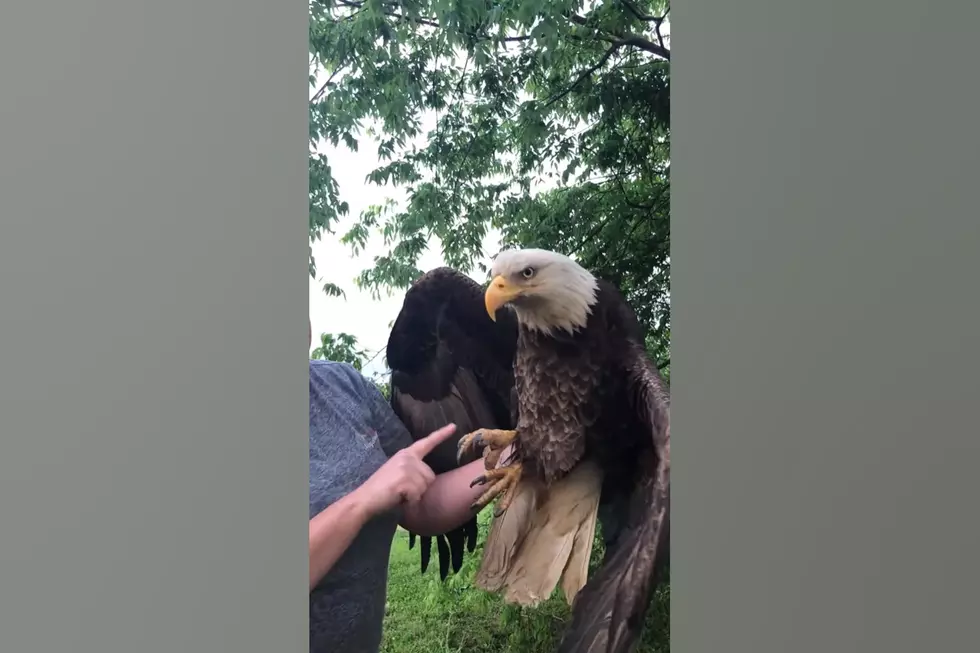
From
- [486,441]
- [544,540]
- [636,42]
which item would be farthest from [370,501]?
[636,42]

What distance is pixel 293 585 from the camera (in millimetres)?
1842

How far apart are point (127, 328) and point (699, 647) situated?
151cm

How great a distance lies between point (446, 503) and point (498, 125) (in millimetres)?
958

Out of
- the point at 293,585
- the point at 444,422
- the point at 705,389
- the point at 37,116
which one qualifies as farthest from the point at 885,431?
the point at 37,116

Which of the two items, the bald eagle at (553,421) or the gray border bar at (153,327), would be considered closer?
the gray border bar at (153,327)

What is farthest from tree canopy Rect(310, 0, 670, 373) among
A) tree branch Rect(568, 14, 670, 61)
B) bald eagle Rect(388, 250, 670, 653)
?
bald eagle Rect(388, 250, 670, 653)

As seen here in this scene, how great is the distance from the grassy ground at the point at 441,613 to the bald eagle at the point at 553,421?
0.04 m

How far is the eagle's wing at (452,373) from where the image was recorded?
1865mm

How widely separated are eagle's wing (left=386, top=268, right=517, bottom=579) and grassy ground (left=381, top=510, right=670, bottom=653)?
0.03m

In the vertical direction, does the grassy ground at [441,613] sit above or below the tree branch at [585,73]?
below

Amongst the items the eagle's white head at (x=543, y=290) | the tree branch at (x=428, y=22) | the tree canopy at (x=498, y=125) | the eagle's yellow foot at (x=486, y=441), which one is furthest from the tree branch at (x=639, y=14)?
the eagle's yellow foot at (x=486, y=441)

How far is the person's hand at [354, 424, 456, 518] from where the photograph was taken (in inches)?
73.4

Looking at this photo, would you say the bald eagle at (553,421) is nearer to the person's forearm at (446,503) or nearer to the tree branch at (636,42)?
the person's forearm at (446,503)

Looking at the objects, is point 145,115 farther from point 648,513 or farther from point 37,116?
point 648,513
